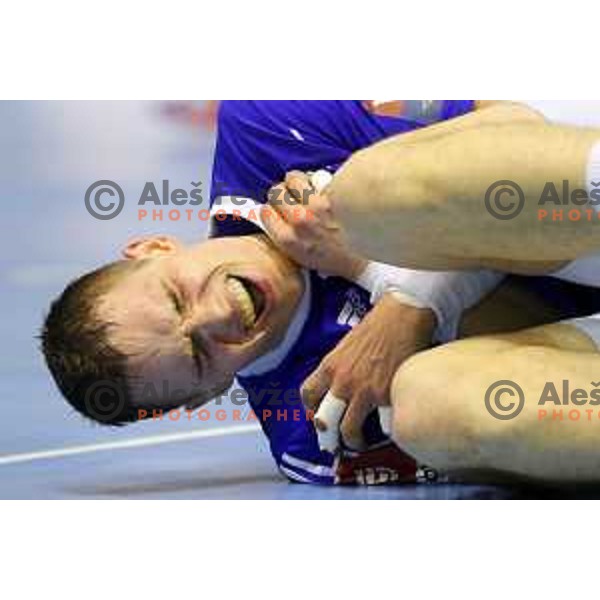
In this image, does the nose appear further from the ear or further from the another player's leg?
the another player's leg

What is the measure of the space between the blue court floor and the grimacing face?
0.10 metres

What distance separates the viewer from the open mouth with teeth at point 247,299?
1.18 m

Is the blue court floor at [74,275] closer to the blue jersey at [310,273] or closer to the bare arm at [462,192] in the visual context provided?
the blue jersey at [310,273]

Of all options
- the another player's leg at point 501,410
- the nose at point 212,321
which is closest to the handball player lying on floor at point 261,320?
the nose at point 212,321

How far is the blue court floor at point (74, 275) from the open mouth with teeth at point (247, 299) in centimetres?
16

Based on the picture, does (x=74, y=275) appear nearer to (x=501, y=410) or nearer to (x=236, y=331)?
(x=236, y=331)

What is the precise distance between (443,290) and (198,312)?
0.77 feet

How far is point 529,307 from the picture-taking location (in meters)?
1.15

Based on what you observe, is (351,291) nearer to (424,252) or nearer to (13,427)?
(424,252)

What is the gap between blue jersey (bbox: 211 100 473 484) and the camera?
1.21 meters

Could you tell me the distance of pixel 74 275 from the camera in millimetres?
1346

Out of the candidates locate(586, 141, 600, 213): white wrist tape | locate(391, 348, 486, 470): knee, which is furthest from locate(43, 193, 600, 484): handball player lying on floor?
locate(586, 141, 600, 213): white wrist tape

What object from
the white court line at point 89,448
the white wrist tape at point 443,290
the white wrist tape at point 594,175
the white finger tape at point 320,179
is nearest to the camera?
the white wrist tape at point 594,175
